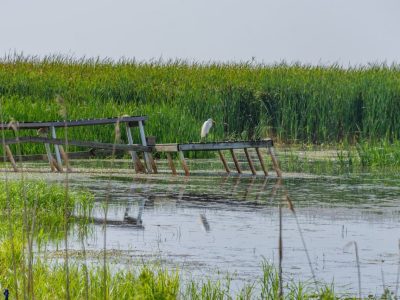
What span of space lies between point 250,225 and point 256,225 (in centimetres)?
6

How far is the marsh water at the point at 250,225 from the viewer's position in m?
7.81

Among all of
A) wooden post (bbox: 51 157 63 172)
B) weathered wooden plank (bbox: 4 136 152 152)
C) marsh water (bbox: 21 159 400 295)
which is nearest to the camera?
marsh water (bbox: 21 159 400 295)

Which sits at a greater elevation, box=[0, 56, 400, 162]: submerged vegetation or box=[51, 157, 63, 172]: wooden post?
box=[0, 56, 400, 162]: submerged vegetation

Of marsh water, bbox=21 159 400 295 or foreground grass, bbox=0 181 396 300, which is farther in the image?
marsh water, bbox=21 159 400 295

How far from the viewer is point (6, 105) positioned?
20938mm

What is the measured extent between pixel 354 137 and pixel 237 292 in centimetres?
1675

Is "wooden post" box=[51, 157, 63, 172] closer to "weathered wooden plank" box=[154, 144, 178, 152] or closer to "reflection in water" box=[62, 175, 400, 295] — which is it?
"reflection in water" box=[62, 175, 400, 295]

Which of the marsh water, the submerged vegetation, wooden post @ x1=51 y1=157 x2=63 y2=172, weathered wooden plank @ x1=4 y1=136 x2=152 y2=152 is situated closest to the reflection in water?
the marsh water

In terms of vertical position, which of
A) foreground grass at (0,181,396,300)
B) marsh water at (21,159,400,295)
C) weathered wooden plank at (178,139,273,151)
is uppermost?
weathered wooden plank at (178,139,273,151)

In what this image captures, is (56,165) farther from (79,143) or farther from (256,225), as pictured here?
(256,225)

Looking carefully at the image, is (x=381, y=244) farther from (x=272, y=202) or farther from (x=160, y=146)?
(x=160, y=146)

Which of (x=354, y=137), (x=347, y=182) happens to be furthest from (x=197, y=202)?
(x=354, y=137)

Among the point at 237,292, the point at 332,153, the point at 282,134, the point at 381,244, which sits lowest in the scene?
the point at 237,292

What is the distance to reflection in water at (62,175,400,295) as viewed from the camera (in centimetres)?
790
